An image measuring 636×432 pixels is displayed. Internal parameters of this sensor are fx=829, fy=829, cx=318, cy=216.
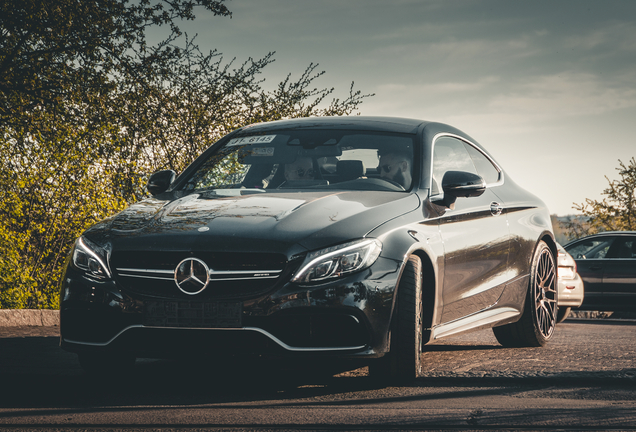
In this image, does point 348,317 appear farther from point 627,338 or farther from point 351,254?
point 627,338

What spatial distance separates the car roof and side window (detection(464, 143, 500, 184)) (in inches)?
31.2

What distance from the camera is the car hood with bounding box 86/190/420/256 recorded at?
14.4ft

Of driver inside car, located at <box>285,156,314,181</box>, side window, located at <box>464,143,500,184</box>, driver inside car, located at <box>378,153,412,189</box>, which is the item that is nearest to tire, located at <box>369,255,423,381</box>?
driver inside car, located at <box>378,153,412,189</box>

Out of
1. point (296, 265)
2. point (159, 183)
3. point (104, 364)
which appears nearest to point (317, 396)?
point (296, 265)

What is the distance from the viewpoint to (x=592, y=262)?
14.6m

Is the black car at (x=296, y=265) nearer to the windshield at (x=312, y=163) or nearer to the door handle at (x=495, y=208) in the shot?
the windshield at (x=312, y=163)

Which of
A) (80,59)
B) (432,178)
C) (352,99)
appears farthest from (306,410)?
(352,99)

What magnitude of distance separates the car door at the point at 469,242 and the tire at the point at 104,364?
2081 millimetres

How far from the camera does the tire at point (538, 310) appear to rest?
7.01 meters

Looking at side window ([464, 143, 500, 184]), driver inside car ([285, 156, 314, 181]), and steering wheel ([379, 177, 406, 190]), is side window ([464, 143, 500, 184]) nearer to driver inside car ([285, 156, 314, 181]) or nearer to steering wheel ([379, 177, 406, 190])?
steering wheel ([379, 177, 406, 190])

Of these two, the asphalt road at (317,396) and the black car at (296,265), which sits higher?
the black car at (296,265)

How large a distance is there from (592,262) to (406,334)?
35.5ft

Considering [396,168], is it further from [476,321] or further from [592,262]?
[592,262]

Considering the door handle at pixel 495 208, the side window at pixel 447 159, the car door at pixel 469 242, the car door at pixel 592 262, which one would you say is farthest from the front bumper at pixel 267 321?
the car door at pixel 592 262
